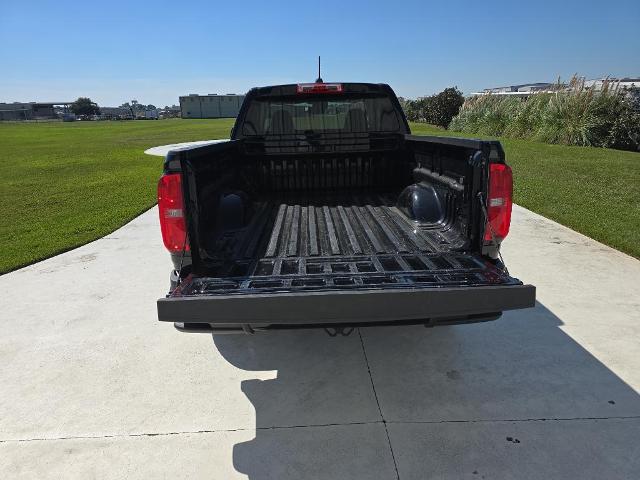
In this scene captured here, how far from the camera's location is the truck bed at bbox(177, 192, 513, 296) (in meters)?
2.50

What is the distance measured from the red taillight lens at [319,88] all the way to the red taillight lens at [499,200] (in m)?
2.33

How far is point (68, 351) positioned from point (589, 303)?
4517mm

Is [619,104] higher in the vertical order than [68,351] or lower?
→ higher

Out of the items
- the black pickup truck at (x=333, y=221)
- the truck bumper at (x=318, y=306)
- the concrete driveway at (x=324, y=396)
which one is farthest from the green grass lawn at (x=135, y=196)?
the truck bumper at (x=318, y=306)

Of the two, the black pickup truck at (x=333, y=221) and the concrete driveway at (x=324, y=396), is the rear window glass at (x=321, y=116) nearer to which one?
the black pickup truck at (x=333, y=221)

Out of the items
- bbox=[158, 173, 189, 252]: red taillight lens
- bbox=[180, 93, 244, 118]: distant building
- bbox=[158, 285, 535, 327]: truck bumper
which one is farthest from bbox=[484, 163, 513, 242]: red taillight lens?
bbox=[180, 93, 244, 118]: distant building

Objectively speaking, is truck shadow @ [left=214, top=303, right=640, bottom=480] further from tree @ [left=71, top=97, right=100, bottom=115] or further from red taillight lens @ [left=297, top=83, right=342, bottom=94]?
tree @ [left=71, top=97, right=100, bottom=115]

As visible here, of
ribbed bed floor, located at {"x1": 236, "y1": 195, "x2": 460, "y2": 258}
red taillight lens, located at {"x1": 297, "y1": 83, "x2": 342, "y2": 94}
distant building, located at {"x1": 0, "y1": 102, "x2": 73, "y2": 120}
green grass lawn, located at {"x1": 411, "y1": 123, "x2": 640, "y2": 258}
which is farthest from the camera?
distant building, located at {"x1": 0, "y1": 102, "x2": 73, "y2": 120}

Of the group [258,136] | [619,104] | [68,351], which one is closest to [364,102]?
[258,136]

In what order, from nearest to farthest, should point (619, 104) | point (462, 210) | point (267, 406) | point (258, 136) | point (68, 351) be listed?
point (267, 406)
point (462, 210)
point (68, 351)
point (258, 136)
point (619, 104)

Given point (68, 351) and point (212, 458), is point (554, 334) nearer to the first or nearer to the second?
point (212, 458)

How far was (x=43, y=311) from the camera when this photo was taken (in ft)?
14.1

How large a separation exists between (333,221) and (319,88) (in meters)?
1.51

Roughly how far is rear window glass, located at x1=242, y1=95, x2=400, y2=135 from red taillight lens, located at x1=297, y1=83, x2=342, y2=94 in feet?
0.62
